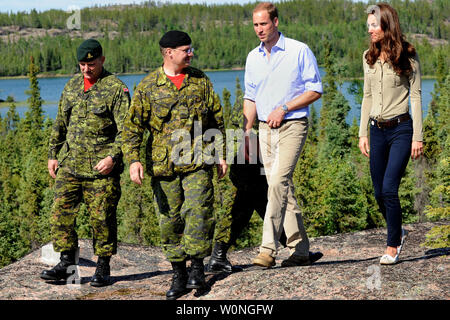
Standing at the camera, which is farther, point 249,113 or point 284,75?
point 249,113

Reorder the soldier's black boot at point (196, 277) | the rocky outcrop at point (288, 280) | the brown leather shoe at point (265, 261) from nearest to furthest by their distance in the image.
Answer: the rocky outcrop at point (288, 280) → the soldier's black boot at point (196, 277) → the brown leather shoe at point (265, 261)

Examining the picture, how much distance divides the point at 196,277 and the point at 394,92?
9.39ft

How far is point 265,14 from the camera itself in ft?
19.7

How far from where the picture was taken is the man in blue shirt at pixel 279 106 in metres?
6.22

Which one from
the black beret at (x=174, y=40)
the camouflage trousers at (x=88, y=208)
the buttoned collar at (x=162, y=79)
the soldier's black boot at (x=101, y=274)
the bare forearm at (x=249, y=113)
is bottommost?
the soldier's black boot at (x=101, y=274)

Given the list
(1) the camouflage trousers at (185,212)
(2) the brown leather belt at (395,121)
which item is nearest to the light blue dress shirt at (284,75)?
(2) the brown leather belt at (395,121)

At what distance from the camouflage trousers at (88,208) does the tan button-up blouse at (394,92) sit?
125 inches

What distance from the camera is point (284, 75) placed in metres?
6.32

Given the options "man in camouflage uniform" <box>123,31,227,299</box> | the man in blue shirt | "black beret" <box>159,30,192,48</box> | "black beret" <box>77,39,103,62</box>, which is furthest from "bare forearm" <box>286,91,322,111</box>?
"black beret" <box>77,39,103,62</box>

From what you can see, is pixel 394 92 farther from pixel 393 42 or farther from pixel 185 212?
pixel 185 212

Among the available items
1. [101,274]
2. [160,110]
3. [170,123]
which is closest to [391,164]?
[170,123]

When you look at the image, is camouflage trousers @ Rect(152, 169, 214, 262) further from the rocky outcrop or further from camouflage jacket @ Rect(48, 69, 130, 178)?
camouflage jacket @ Rect(48, 69, 130, 178)

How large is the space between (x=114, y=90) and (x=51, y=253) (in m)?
2.91

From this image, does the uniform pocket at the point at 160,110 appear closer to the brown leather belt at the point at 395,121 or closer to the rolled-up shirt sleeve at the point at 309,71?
the rolled-up shirt sleeve at the point at 309,71
